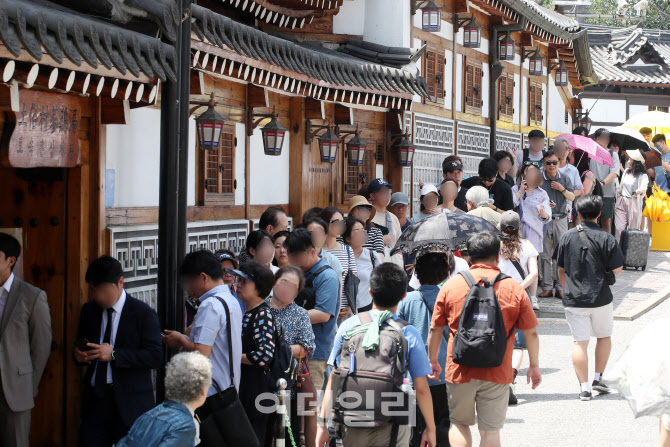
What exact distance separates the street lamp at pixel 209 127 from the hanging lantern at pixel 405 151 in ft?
20.4

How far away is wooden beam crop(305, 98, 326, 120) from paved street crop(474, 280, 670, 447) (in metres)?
4.35

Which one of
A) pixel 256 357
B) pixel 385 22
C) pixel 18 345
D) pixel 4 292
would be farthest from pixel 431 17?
pixel 18 345

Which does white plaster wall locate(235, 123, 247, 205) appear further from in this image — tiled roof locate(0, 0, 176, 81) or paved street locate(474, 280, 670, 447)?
tiled roof locate(0, 0, 176, 81)

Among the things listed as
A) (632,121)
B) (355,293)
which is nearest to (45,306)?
(355,293)

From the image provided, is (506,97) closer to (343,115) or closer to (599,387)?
(343,115)

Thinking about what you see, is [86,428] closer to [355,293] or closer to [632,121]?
[355,293]

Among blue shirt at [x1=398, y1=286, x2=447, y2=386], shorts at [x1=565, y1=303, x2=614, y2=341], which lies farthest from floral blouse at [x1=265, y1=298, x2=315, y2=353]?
shorts at [x1=565, y1=303, x2=614, y2=341]

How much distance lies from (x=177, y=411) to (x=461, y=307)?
2.79 meters

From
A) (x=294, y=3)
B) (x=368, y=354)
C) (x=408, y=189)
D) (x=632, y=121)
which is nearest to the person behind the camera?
(x=368, y=354)

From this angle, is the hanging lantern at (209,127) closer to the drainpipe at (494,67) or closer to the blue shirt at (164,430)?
the blue shirt at (164,430)

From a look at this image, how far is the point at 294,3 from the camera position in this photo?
13977 mm

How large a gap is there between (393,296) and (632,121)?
72.7ft

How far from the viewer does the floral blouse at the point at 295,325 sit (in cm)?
760

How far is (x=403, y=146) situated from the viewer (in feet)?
52.5
